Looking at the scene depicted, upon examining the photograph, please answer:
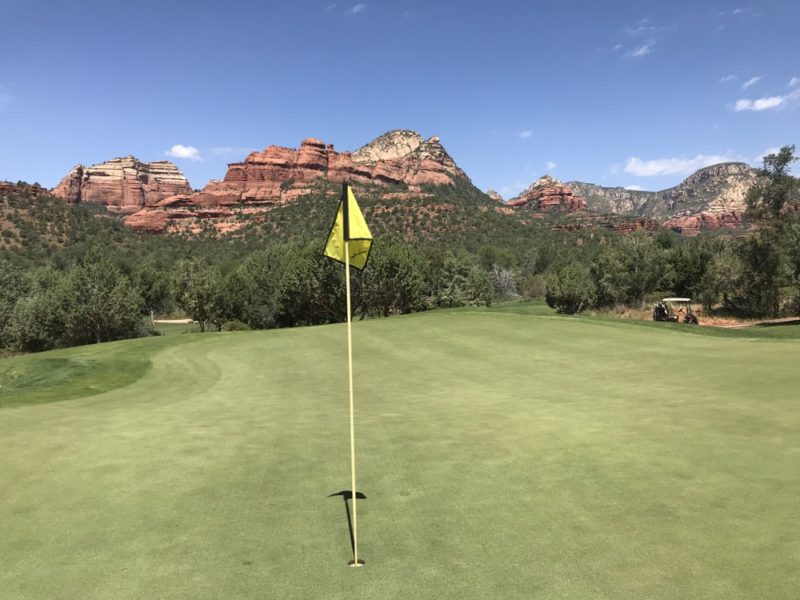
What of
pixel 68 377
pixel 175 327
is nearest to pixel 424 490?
pixel 68 377

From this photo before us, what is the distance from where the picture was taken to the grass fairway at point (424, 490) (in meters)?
4.59

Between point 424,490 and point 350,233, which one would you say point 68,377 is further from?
point 424,490

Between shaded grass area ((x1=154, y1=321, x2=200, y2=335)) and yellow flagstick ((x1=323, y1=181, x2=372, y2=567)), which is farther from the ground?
yellow flagstick ((x1=323, y1=181, x2=372, y2=567))

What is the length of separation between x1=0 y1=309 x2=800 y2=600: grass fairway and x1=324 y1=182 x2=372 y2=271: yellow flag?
3.17 meters

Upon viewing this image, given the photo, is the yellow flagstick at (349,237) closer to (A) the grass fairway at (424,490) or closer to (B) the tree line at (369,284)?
(A) the grass fairway at (424,490)

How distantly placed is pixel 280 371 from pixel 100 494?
12.0m

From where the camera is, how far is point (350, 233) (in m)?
6.75

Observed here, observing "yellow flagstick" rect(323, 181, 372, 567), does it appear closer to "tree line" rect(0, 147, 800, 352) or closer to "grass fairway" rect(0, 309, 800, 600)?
"grass fairway" rect(0, 309, 800, 600)

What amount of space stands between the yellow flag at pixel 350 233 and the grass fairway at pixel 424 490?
3.17m

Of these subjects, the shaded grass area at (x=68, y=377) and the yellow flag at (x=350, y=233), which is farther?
the shaded grass area at (x=68, y=377)

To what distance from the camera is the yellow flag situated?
669 centimetres

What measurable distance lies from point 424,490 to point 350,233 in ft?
11.5

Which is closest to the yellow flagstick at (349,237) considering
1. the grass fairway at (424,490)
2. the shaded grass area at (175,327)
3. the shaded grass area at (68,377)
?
the grass fairway at (424,490)

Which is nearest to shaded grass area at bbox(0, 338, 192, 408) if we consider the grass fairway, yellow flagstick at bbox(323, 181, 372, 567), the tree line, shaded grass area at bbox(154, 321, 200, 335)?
the grass fairway
